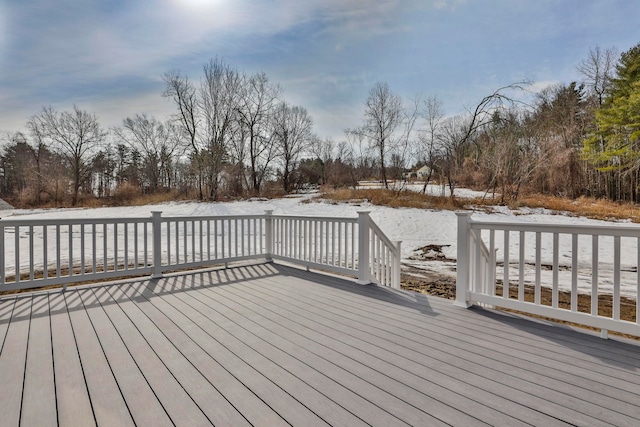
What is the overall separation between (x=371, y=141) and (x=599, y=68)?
40.9 ft

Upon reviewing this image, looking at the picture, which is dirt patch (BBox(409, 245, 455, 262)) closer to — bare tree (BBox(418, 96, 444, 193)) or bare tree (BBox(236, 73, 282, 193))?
bare tree (BBox(418, 96, 444, 193))

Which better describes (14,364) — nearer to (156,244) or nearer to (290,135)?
(156,244)

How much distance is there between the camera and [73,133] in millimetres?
20000

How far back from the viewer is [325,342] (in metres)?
2.12

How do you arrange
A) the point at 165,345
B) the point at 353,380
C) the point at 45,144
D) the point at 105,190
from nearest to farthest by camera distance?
1. the point at 353,380
2. the point at 165,345
3. the point at 45,144
4. the point at 105,190

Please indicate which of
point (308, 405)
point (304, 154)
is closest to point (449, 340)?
point (308, 405)

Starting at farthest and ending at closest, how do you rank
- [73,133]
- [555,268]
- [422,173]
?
[73,133] < [422,173] < [555,268]

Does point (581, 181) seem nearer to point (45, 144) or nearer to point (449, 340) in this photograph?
point (449, 340)

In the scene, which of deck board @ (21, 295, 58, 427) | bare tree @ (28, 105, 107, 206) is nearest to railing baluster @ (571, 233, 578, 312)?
deck board @ (21, 295, 58, 427)

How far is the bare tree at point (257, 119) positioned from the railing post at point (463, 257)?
1626 centimetres

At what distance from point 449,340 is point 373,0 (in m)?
6.27

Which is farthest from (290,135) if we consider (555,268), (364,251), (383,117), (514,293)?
(555,268)

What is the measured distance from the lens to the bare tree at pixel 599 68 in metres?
15.3

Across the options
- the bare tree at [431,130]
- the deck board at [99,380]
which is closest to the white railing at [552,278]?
the deck board at [99,380]
